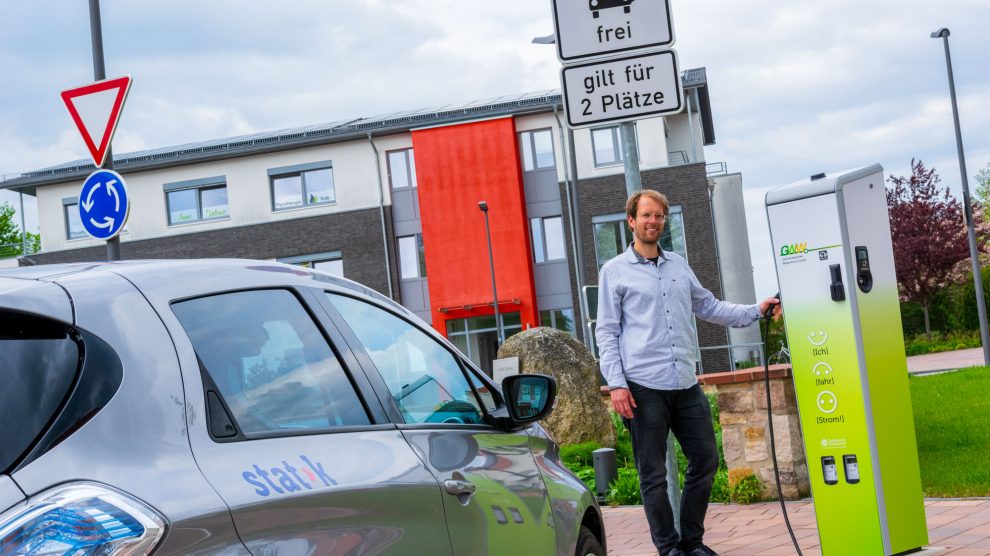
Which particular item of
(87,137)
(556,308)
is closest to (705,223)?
(556,308)

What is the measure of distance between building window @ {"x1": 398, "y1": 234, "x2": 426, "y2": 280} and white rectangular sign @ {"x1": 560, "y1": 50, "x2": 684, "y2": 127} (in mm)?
34865

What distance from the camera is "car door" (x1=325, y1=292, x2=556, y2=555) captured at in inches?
116

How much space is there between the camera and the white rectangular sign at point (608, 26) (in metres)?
5.57

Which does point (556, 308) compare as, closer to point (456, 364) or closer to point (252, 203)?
point (252, 203)

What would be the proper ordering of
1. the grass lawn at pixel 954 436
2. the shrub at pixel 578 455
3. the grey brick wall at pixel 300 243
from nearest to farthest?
the grass lawn at pixel 954 436 → the shrub at pixel 578 455 → the grey brick wall at pixel 300 243

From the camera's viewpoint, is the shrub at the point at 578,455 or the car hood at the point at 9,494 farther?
the shrub at the point at 578,455

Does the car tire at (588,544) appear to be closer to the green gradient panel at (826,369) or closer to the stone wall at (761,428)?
the green gradient panel at (826,369)

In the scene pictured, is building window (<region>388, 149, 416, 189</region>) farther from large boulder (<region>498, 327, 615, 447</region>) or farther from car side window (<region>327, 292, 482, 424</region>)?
car side window (<region>327, 292, 482, 424</region>)

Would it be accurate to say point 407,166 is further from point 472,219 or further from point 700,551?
point 700,551

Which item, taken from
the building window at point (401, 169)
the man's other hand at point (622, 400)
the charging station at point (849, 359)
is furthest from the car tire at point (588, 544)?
the building window at point (401, 169)

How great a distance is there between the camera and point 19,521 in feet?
5.71

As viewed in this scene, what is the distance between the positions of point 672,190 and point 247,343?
3598cm

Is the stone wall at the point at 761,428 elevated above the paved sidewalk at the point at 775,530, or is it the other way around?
the stone wall at the point at 761,428

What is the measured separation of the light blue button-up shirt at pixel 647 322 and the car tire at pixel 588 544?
5.22 ft
